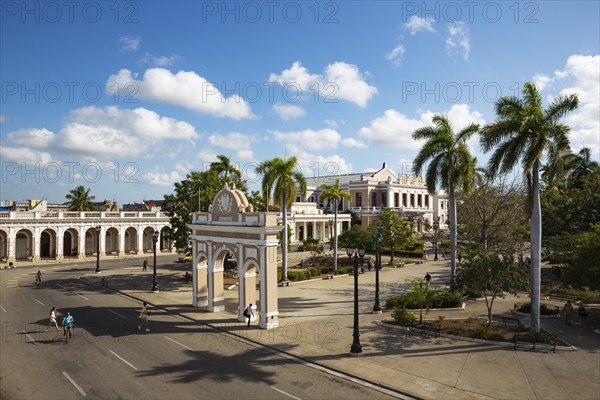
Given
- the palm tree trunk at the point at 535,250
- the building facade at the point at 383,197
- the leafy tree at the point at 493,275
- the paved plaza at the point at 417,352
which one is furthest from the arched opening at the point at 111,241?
the palm tree trunk at the point at 535,250

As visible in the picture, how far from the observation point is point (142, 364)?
1694cm

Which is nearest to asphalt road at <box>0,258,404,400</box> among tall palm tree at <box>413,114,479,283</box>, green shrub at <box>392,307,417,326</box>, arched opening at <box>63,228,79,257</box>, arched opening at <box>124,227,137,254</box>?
green shrub at <box>392,307,417,326</box>

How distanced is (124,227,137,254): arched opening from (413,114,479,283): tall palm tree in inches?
1793

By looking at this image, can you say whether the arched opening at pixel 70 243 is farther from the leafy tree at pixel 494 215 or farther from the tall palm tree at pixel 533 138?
the tall palm tree at pixel 533 138

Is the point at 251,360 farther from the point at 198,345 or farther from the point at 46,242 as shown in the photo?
the point at 46,242

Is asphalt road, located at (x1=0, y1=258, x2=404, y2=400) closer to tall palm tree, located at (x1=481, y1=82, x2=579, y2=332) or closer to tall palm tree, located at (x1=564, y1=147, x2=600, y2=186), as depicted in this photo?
tall palm tree, located at (x1=481, y1=82, x2=579, y2=332)

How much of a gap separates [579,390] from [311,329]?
11848 millimetres

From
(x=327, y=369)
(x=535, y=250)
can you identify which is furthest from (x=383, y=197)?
(x=327, y=369)

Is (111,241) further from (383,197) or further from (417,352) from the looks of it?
(417,352)

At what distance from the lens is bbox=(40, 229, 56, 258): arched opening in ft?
183

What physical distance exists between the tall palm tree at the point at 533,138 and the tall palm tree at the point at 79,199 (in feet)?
205

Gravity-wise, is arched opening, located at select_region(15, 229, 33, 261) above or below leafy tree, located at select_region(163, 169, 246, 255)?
below

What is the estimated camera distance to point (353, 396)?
14047mm

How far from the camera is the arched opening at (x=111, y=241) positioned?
5984 cm
